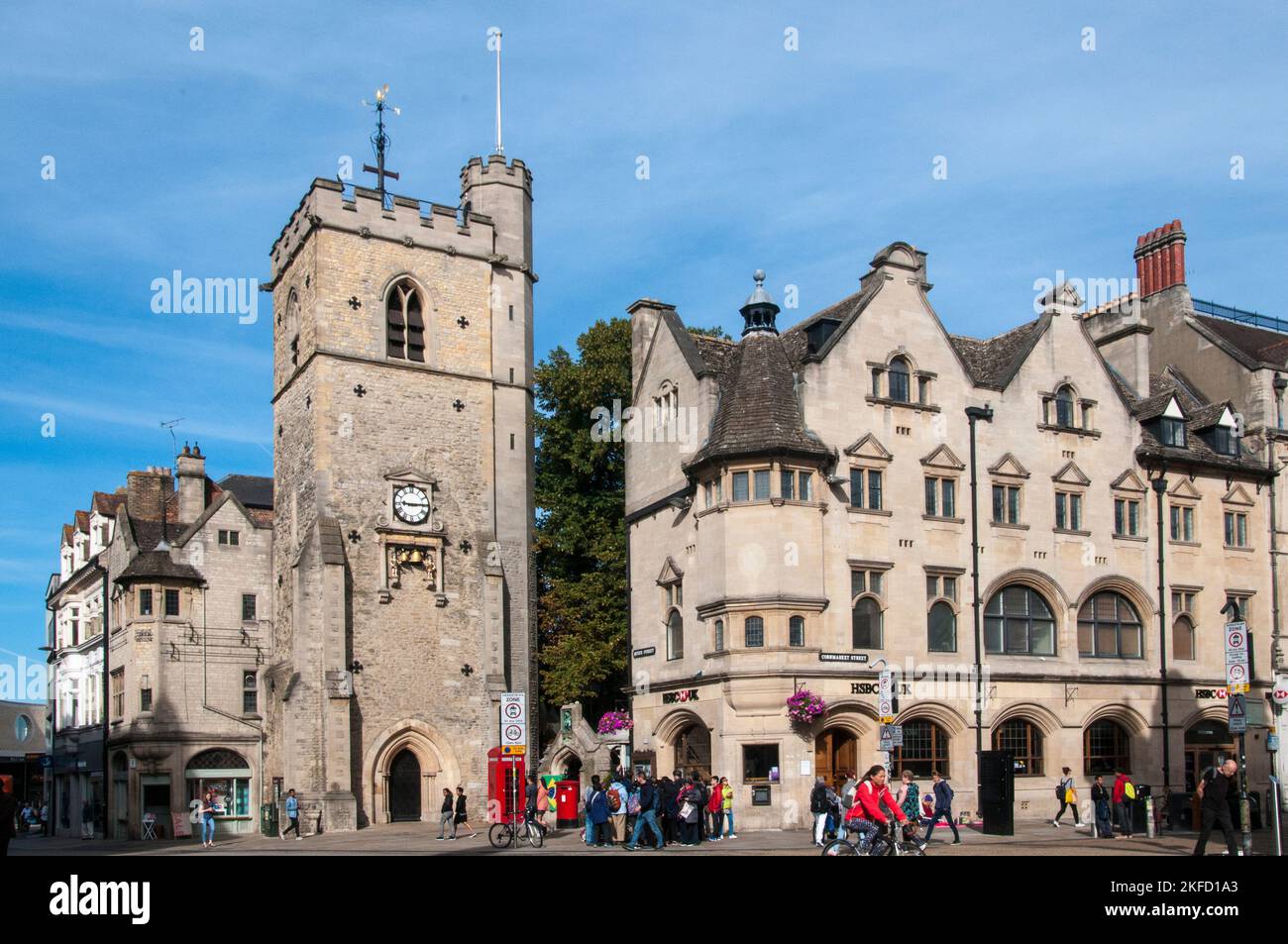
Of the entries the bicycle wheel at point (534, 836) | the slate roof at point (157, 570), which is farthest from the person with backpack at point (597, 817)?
the slate roof at point (157, 570)

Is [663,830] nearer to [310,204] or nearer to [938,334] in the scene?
[938,334]

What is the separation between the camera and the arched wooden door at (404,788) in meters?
43.0

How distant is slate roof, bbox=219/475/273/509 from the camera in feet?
184

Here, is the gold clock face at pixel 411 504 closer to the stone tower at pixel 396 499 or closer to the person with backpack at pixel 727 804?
the stone tower at pixel 396 499

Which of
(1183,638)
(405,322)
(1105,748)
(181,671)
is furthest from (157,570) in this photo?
(1183,638)

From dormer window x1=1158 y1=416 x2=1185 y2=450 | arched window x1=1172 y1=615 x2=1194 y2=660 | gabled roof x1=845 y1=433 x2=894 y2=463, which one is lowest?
arched window x1=1172 y1=615 x2=1194 y2=660

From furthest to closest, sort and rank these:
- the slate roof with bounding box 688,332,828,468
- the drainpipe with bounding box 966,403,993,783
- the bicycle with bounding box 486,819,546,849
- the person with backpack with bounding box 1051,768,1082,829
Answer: the drainpipe with bounding box 966,403,993,783
the slate roof with bounding box 688,332,828,468
the person with backpack with bounding box 1051,768,1082,829
the bicycle with bounding box 486,819,546,849

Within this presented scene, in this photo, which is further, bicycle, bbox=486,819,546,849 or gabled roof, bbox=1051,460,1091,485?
gabled roof, bbox=1051,460,1091,485

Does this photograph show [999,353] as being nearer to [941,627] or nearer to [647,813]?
[941,627]

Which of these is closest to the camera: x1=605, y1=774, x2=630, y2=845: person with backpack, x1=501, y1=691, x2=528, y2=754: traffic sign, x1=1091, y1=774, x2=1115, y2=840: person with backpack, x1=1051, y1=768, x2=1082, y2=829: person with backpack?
x1=501, y1=691, x2=528, y2=754: traffic sign

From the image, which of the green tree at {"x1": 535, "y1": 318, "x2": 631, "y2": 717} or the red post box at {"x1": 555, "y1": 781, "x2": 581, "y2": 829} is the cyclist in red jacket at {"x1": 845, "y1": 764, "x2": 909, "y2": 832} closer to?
the red post box at {"x1": 555, "y1": 781, "x2": 581, "y2": 829}

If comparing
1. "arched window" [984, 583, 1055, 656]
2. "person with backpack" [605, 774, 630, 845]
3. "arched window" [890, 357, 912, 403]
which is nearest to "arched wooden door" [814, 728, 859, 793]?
"arched window" [984, 583, 1055, 656]

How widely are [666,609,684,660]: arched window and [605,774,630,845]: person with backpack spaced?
901cm
